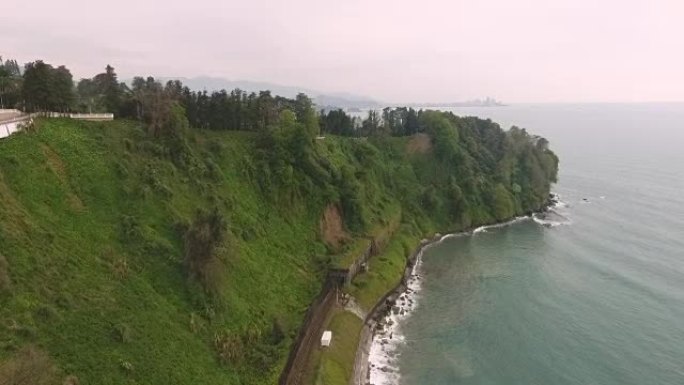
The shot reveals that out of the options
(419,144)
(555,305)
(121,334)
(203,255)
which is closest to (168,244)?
(203,255)

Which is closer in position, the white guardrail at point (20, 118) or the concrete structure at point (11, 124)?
the concrete structure at point (11, 124)

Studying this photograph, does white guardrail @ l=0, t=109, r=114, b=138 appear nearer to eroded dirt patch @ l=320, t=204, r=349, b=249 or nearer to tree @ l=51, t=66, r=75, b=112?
tree @ l=51, t=66, r=75, b=112

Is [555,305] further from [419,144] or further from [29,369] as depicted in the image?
[29,369]

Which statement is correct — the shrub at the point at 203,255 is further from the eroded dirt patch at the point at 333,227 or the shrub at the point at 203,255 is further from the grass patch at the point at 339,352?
the eroded dirt patch at the point at 333,227

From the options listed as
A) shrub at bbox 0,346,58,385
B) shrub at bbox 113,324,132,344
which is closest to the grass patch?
shrub at bbox 113,324,132,344

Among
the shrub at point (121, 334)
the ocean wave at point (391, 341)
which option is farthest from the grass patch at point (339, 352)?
the shrub at point (121, 334)

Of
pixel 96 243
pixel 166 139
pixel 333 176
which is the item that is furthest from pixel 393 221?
pixel 96 243
